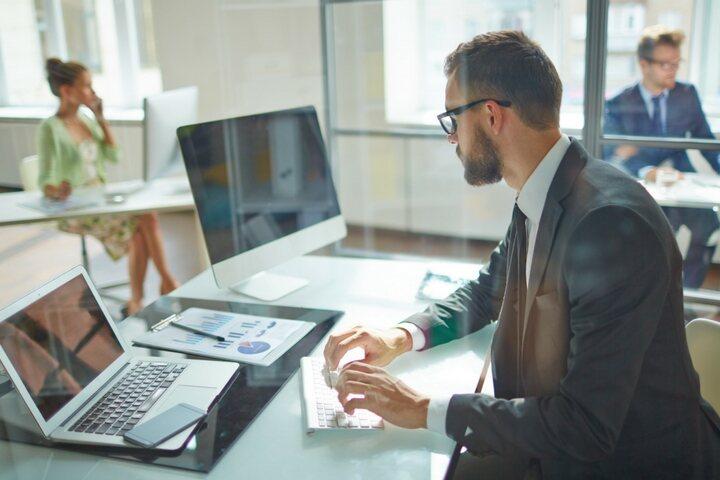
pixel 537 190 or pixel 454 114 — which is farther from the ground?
pixel 454 114

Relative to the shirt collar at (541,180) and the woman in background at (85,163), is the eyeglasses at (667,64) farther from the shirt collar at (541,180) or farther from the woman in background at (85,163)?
the woman in background at (85,163)

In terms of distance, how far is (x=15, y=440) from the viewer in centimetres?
116

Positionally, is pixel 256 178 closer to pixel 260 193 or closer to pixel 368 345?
pixel 260 193

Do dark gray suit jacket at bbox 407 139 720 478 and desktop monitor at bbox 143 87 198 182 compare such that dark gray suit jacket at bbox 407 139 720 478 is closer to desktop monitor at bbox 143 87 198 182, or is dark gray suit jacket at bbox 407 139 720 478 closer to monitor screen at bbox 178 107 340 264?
monitor screen at bbox 178 107 340 264

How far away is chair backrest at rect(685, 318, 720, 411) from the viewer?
53.6 inches

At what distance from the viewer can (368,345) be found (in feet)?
4.50

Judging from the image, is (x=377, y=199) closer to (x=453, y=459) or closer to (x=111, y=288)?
(x=111, y=288)

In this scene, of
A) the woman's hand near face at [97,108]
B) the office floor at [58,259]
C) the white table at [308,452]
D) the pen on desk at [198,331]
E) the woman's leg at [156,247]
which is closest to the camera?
the white table at [308,452]

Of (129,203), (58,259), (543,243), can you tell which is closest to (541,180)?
(543,243)

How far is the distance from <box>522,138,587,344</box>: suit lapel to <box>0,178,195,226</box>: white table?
1480 millimetres

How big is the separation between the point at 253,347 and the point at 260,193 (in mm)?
454

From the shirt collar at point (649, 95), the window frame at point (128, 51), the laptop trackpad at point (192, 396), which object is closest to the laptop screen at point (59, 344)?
the laptop trackpad at point (192, 396)

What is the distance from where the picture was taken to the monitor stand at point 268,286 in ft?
5.79

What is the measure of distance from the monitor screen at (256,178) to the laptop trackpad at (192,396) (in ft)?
1.34
